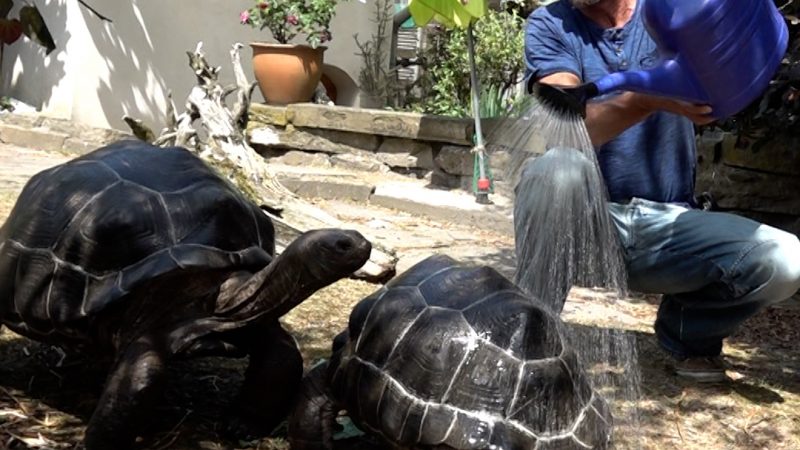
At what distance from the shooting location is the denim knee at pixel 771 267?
3.53 m

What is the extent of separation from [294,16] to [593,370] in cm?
673

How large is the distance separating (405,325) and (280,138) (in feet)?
22.5

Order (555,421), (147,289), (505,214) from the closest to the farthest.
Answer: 1. (555,421)
2. (147,289)
3. (505,214)

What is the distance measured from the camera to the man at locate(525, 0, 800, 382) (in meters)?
3.57

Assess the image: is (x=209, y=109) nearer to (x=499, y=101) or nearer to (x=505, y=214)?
(x=505, y=214)

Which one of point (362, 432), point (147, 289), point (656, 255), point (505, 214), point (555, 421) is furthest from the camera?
point (505, 214)

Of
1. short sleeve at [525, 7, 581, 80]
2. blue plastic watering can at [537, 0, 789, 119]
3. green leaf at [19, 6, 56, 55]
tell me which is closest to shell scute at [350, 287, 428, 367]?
blue plastic watering can at [537, 0, 789, 119]

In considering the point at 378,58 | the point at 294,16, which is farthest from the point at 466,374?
the point at 378,58

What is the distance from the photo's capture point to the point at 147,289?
2838 millimetres

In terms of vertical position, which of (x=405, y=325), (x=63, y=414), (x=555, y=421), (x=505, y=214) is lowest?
(x=505, y=214)

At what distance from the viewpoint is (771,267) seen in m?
3.52

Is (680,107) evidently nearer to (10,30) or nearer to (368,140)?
(368,140)

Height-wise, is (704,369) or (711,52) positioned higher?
(711,52)

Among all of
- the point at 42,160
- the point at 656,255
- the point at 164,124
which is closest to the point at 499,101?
the point at 164,124
